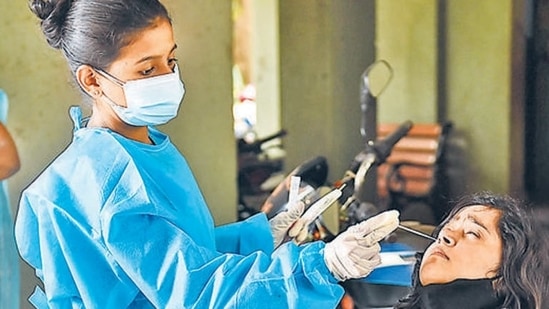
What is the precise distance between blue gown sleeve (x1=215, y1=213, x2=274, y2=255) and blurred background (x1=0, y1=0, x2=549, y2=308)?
17.8 inches

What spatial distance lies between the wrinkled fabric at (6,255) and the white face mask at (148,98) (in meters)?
0.81

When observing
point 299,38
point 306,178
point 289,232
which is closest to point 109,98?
point 289,232

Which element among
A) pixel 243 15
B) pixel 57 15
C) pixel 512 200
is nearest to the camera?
pixel 57 15

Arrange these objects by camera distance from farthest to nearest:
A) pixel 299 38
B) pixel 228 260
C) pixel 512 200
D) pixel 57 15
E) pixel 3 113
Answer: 1. pixel 299 38
2. pixel 3 113
3. pixel 512 200
4. pixel 57 15
5. pixel 228 260

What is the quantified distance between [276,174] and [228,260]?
3.05 meters

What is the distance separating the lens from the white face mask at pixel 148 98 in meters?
1.42

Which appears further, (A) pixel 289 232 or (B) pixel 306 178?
(B) pixel 306 178

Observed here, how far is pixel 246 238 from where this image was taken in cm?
166

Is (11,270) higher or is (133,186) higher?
(133,186)

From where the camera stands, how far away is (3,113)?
2152mm

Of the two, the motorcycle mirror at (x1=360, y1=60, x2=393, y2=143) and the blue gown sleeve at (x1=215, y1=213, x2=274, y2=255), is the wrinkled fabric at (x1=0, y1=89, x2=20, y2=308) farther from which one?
the motorcycle mirror at (x1=360, y1=60, x2=393, y2=143)

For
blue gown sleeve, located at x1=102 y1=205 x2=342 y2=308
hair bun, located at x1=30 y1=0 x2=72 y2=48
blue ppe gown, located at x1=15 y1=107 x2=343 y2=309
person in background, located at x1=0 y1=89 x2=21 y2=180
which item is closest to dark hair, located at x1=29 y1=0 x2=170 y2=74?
hair bun, located at x1=30 y1=0 x2=72 y2=48

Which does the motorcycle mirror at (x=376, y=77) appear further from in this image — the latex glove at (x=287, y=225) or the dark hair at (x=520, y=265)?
the dark hair at (x=520, y=265)

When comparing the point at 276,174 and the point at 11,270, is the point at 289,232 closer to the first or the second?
the point at 11,270
